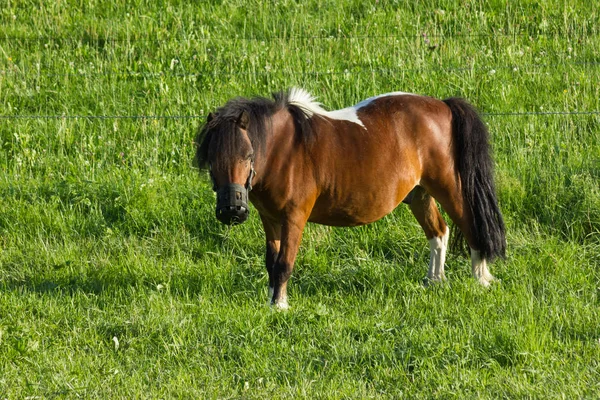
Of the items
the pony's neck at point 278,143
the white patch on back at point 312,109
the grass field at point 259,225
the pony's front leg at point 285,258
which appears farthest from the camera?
the white patch on back at point 312,109

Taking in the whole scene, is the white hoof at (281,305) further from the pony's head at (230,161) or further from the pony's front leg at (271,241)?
the pony's head at (230,161)

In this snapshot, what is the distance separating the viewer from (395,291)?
6262 millimetres

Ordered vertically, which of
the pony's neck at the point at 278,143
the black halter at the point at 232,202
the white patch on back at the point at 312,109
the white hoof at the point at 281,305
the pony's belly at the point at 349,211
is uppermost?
the white patch on back at the point at 312,109

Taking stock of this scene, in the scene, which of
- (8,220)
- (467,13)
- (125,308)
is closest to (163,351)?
(125,308)

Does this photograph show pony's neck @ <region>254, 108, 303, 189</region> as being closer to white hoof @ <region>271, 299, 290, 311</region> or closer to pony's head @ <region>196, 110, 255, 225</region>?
pony's head @ <region>196, 110, 255, 225</region>

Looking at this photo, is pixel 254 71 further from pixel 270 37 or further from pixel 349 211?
pixel 349 211

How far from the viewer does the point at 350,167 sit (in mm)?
6191

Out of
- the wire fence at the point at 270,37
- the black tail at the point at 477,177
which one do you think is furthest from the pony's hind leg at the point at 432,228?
the wire fence at the point at 270,37

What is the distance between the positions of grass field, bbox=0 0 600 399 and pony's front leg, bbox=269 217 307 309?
0.19 meters

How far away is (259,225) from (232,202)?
1.83m

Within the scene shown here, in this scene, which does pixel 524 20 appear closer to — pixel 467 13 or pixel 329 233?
pixel 467 13

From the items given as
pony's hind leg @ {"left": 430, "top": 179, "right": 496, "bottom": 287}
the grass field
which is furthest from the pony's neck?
pony's hind leg @ {"left": 430, "top": 179, "right": 496, "bottom": 287}

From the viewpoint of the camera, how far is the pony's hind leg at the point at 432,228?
6.66 m

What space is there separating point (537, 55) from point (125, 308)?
574 centimetres
